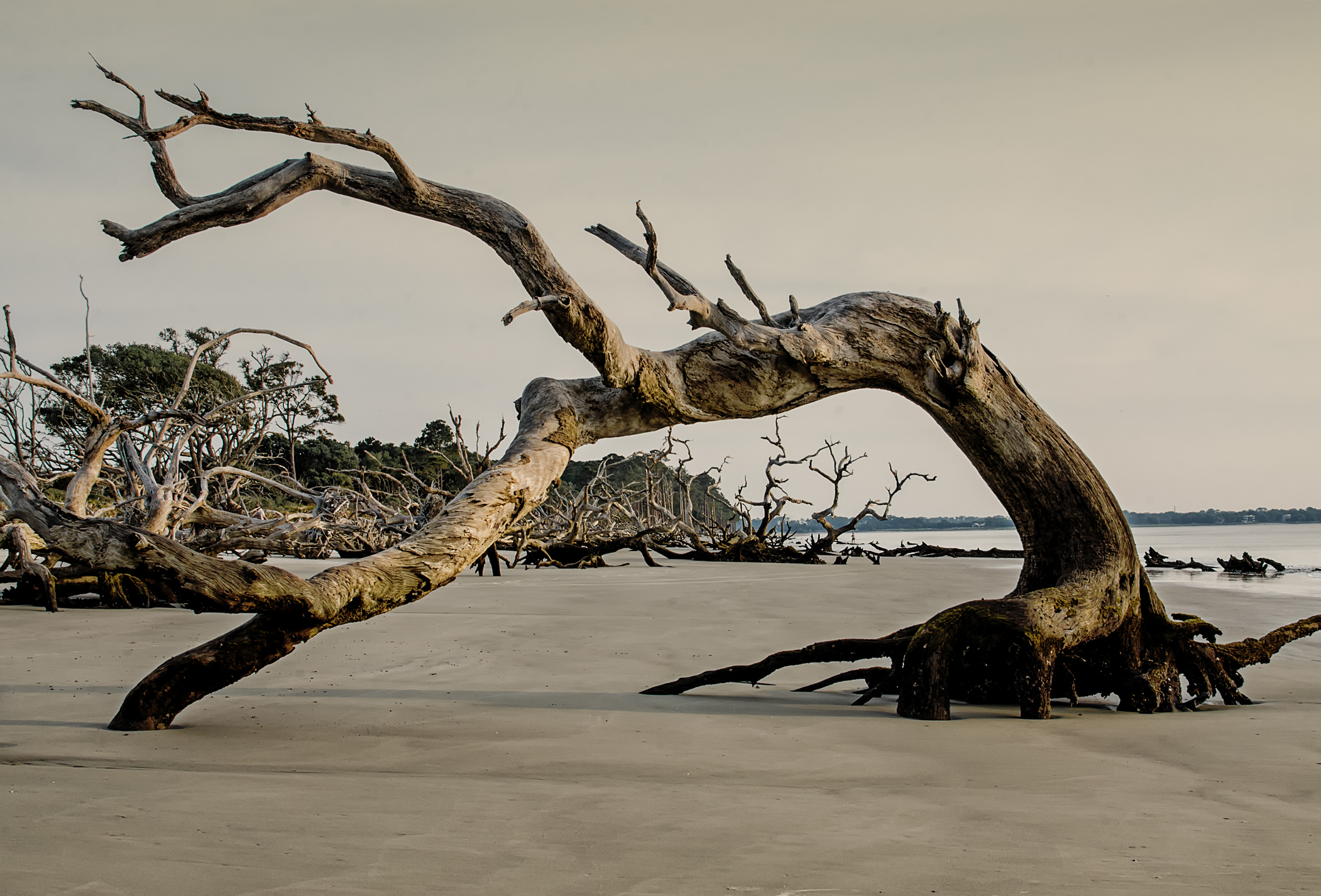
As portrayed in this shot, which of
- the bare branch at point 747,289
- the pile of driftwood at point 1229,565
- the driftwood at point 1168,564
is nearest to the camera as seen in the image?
the bare branch at point 747,289

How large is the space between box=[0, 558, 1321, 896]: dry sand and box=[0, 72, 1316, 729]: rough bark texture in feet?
0.97

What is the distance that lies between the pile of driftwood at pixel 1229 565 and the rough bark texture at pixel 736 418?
632 inches

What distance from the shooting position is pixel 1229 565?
2192cm

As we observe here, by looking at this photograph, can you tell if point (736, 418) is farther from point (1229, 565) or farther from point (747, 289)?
point (1229, 565)

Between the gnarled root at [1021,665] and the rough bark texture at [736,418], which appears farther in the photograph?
the gnarled root at [1021,665]

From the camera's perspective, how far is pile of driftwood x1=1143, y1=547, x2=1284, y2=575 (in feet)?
68.3

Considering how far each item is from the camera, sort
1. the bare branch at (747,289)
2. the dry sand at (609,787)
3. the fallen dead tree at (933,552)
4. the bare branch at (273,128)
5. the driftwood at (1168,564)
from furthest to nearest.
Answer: the fallen dead tree at (933,552)
the driftwood at (1168,564)
the bare branch at (747,289)
the bare branch at (273,128)
the dry sand at (609,787)

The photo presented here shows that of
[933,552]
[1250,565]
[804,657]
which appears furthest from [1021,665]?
[933,552]

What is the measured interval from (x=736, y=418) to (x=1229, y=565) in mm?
20384

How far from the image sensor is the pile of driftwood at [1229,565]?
20828 mm

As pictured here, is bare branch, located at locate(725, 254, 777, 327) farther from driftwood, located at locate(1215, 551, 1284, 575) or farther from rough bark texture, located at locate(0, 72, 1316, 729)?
driftwood, located at locate(1215, 551, 1284, 575)

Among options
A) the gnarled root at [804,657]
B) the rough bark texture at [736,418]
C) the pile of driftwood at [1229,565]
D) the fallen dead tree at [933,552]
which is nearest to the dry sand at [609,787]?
the gnarled root at [804,657]

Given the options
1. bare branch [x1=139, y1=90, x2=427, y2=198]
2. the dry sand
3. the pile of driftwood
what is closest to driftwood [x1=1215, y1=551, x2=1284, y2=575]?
the pile of driftwood

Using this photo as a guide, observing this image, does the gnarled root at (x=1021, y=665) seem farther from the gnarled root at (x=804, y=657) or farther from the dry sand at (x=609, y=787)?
the dry sand at (x=609, y=787)
